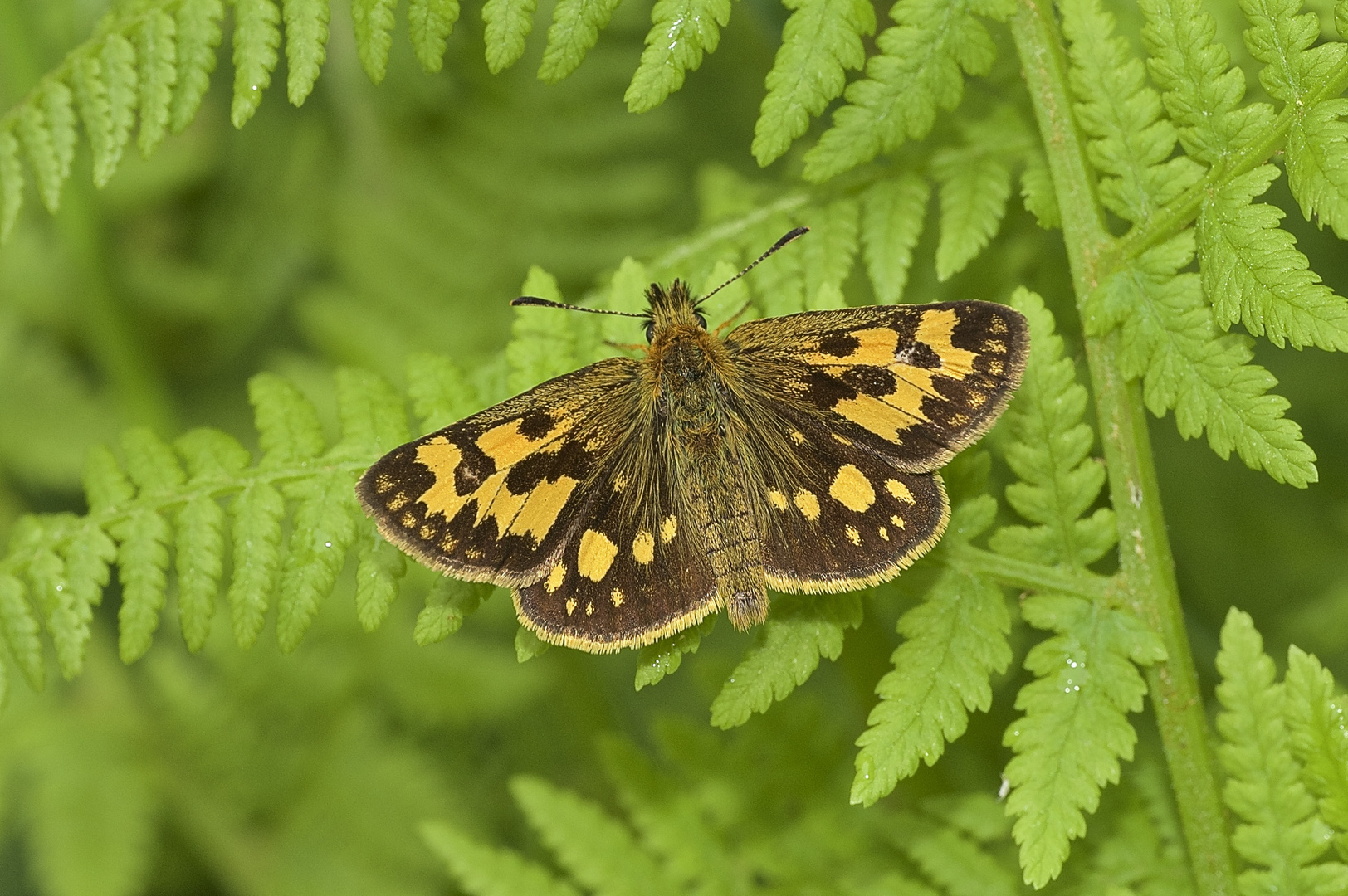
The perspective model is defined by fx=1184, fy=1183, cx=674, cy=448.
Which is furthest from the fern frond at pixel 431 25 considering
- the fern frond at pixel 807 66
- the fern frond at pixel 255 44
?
the fern frond at pixel 807 66

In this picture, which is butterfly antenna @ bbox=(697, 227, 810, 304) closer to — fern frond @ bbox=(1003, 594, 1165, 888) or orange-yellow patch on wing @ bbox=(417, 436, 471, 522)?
orange-yellow patch on wing @ bbox=(417, 436, 471, 522)

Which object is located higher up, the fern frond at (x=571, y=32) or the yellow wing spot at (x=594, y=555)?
the fern frond at (x=571, y=32)

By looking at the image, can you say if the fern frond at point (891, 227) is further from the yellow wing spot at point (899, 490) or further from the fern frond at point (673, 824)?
the fern frond at point (673, 824)

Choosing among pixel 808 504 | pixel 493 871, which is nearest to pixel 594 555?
pixel 808 504

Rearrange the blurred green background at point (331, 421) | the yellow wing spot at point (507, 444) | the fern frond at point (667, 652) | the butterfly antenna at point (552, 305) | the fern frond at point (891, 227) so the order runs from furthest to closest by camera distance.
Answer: the blurred green background at point (331, 421) → the fern frond at point (891, 227) → the butterfly antenna at point (552, 305) → the yellow wing spot at point (507, 444) → the fern frond at point (667, 652)

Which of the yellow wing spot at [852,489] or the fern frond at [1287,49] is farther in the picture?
the yellow wing spot at [852,489]

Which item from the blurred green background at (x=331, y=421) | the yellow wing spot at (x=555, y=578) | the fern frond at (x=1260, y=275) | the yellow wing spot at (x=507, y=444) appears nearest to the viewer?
the fern frond at (x=1260, y=275)

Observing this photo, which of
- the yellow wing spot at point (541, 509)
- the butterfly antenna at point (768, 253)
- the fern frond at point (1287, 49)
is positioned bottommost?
the yellow wing spot at point (541, 509)

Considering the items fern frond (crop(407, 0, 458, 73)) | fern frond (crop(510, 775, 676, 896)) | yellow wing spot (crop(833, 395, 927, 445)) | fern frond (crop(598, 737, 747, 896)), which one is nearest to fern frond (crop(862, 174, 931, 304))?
yellow wing spot (crop(833, 395, 927, 445))

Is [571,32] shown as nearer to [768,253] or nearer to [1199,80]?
[768,253]
